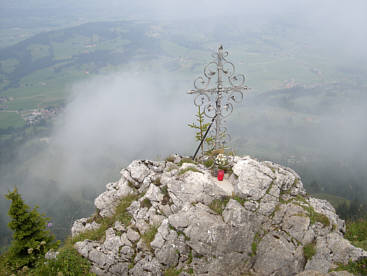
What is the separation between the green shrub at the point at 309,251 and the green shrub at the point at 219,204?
405 centimetres

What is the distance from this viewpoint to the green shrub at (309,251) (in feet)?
36.2

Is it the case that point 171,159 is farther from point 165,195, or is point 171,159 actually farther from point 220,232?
point 220,232

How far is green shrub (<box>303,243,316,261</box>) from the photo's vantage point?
1102 cm

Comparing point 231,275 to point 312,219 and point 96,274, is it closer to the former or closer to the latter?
point 312,219

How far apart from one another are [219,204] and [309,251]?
449 centimetres

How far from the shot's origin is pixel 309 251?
36.3 feet

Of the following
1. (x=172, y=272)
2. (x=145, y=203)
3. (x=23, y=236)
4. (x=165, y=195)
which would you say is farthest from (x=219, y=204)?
(x=23, y=236)

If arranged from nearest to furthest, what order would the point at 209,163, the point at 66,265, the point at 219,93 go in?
the point at 66,265 → the point at 219,93 → the point at 209,163

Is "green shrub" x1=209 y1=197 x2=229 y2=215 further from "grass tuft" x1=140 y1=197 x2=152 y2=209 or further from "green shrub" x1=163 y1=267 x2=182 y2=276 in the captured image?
"grass tuft" x1=140 y1=197 x2=152 y2=209

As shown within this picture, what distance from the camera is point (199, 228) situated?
11.2m

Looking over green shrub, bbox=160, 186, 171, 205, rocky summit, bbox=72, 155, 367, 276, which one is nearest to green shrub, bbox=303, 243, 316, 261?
rocky summit, bbox=72, 155, 367, 276

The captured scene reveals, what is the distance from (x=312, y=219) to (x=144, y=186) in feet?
30.3

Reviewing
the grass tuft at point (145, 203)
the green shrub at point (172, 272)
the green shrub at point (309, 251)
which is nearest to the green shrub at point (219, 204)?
the green shrub at point (172, 272)

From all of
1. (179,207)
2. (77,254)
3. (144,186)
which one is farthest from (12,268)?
(179,207)
